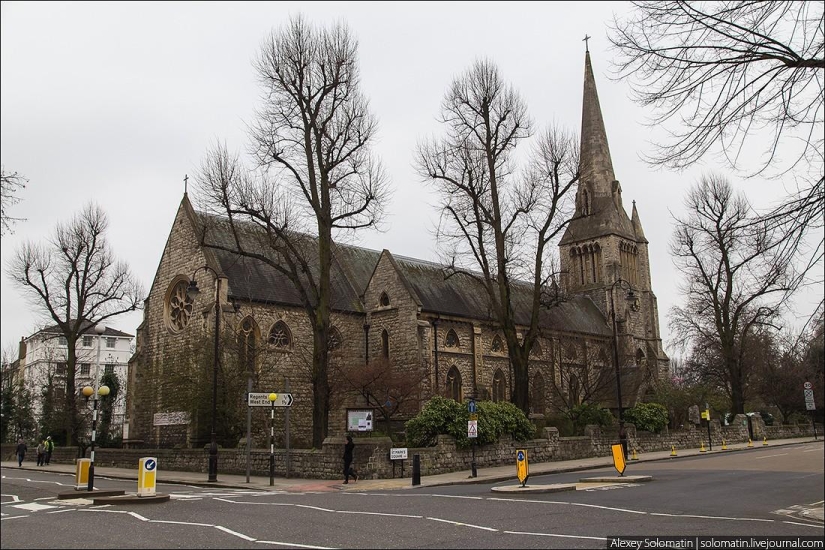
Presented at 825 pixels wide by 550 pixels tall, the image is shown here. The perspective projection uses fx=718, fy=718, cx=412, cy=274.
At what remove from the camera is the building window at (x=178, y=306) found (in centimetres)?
3450

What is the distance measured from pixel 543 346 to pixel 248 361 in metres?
20.4

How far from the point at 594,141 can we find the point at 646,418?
25856 mm

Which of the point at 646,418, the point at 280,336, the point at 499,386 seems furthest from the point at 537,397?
the point at 280,336

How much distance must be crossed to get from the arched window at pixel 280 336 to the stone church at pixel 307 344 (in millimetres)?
55

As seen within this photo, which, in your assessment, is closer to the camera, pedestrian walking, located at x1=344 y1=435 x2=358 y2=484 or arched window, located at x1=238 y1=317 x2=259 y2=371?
pedestrian walking, located at x1=344 y1=435 x2=358 y2=484

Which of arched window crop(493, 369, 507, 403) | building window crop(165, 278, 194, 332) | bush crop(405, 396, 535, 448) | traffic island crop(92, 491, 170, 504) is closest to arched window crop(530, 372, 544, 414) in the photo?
arched window crop(493, 369, 507, 403)

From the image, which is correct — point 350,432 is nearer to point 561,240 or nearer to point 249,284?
point 249,284

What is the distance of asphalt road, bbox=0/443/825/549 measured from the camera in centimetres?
948

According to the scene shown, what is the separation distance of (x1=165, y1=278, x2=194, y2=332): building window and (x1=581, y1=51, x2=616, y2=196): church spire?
31.8 meters

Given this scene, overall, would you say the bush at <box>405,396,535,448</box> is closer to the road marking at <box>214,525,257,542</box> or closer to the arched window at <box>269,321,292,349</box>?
the arched window at <box>269,321,292,349</box>

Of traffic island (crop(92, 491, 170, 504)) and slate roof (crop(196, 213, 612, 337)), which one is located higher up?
slate roof (crop(196, 213, 612, 337))

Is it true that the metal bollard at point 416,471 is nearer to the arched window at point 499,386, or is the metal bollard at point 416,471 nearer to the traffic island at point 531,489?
the traffic island at point 531,489

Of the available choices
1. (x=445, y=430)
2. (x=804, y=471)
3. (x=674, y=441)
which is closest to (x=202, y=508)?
(x=445, y=430)

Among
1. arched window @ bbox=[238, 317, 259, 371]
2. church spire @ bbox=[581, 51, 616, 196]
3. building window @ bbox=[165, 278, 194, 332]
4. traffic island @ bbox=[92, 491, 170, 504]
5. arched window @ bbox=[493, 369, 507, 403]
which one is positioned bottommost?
traffic island @ bbox=[92, 491, 170, 504]
